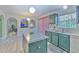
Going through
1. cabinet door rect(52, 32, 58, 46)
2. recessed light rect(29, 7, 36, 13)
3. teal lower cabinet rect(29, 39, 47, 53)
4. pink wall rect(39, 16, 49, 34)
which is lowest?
teal lower cabinet rect(29, 39, 47, 53)

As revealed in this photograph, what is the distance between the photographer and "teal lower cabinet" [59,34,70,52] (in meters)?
1.56

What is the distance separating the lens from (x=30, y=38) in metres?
1.65

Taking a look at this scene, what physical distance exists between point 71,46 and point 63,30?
0.22 metres

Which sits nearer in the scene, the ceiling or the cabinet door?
the ceiling

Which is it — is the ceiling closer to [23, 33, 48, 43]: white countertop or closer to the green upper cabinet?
the green upper cabinet

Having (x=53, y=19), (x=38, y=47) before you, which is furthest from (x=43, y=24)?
(x=38, y=47)

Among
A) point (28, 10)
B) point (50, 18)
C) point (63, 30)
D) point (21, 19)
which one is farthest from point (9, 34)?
point (63, 30)

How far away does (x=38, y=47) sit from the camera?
1.58 m

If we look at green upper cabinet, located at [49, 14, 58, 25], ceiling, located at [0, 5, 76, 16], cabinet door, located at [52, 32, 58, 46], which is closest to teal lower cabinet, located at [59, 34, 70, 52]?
cabinet door, located at [52, 32, 58, 46]

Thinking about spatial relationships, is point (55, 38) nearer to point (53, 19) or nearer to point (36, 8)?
point (53, 19)

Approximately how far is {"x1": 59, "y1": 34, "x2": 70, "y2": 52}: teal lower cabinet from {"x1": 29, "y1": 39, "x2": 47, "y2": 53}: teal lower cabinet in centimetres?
20
